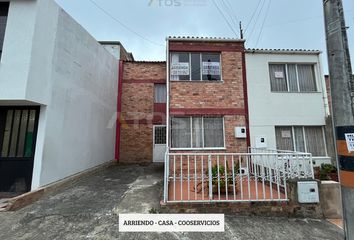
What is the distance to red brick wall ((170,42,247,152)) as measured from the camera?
7305 mm

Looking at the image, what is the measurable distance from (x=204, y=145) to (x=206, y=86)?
8.12 ft

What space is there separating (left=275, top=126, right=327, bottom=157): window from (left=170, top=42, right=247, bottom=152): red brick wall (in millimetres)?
1590

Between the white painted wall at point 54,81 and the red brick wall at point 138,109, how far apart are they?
104 inches

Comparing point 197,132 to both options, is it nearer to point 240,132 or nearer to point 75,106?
point 240,132

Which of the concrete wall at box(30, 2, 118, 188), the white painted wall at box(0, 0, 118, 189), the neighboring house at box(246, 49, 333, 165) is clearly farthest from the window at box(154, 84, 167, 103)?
the neighboring house at box(246, 49, 333, 165)

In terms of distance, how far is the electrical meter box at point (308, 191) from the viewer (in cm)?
414

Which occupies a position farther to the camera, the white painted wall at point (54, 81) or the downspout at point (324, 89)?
the downspout at point (324, 89)

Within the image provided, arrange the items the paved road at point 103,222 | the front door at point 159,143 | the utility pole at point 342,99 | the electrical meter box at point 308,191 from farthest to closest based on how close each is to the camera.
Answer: the front door at point 159,143, the electrical meter box at point 308,191, the paved road at point 103,222, the utility pole at point 342,99

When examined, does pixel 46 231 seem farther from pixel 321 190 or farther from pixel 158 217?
pixel 321 190

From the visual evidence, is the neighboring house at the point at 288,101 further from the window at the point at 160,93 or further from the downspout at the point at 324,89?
the window at the point at 160,93

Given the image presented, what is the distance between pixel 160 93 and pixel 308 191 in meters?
9.11

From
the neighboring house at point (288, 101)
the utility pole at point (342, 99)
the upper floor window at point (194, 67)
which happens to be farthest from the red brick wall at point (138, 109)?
the utility pole at point (342, 99)

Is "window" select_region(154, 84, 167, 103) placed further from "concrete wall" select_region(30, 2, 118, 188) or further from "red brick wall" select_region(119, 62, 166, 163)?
"concrete wall" select_region(30, 2, 118, 188)

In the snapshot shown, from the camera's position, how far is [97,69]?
8.58 metres
